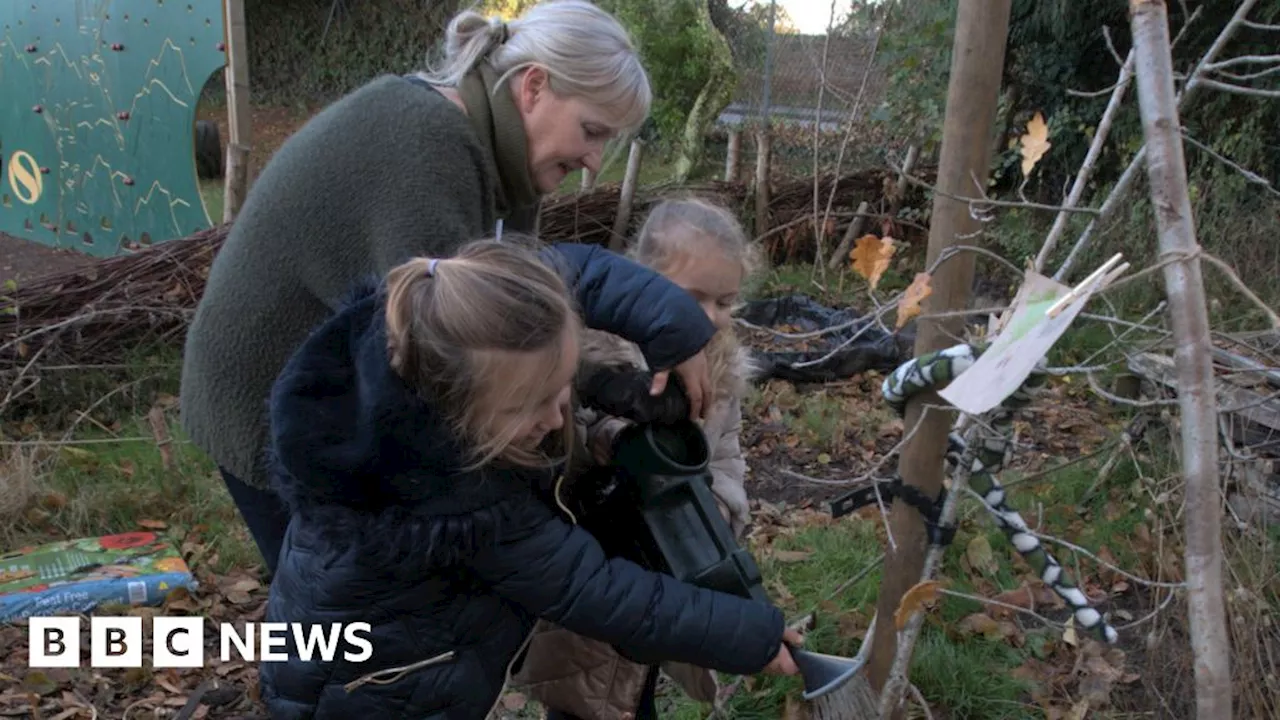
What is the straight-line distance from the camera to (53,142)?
798cm

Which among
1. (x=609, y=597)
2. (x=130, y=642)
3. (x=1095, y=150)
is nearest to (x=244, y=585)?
(x=130, y=642)

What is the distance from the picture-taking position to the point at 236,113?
5.48 metres

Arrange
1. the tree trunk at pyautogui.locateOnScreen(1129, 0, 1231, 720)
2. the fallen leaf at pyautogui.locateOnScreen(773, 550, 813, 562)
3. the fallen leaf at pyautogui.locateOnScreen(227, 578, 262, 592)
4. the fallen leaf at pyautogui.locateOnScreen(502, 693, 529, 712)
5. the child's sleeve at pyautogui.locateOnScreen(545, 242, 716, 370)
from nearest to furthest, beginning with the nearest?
the tree trunk at pyautogui.locateOnScreen(1129, 0, 1231, 720) < the child's sleeve at pyautogui.locateOnScreen(545, 242, 716, 370) < the fallen leaf at pyautogui.locateOnScreen(502, 693, 529, 712) < the fallen leaf at pyautogui.locateOnScreen(227, 578, 262, 592) < the fallen leaf at pyautogui.locateOnScreen(773, 550, 813, 562)

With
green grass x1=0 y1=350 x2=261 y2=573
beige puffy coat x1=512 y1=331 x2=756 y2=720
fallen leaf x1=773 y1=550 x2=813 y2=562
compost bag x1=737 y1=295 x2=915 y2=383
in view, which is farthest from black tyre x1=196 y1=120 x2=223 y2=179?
beige puffy coat x1=512 y1=331 x2=756 y2=720

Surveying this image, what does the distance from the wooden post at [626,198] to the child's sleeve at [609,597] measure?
523 centimetres

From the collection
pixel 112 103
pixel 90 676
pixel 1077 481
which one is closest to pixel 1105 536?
pixel 1077 481

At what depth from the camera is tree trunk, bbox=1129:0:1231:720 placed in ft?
3.92

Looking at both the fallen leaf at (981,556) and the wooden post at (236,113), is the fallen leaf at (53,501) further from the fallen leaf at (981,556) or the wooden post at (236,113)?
the fallen leaf at (981,556)

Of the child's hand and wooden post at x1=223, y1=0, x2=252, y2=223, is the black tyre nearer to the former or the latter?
wooden post at x1=223, y1=0, x2=252, y2=223

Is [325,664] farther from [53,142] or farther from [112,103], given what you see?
[53,142]

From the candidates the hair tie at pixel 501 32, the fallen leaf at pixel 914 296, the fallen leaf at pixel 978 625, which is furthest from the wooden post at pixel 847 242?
the hair tie at pixel 501 32

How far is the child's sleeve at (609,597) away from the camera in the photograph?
60.6 inches

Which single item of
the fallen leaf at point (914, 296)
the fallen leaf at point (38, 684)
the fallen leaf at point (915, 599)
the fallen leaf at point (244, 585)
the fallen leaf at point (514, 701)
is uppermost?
the fallen leaf at point (914, 296)

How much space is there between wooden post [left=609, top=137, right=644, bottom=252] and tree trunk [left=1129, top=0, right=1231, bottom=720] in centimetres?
554
